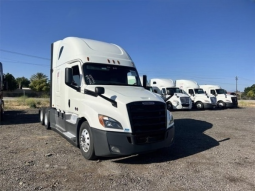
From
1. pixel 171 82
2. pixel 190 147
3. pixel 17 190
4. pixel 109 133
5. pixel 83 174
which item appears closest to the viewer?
pixel 17 190

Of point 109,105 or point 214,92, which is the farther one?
point 214,92

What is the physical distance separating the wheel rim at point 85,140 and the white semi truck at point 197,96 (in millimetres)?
19105

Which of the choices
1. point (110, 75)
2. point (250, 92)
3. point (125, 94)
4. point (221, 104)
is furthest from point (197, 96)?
point (250, 92)

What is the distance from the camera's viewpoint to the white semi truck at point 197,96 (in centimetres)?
2270

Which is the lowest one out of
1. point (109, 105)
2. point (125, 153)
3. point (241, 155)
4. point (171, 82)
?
point (241, 155)

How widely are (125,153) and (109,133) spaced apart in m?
0.60

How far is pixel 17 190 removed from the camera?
12.5 feet

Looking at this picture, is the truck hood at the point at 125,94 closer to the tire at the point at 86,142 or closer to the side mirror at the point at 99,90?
the side mirror at the point at 99,90

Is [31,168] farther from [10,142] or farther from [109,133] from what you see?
[10,142]

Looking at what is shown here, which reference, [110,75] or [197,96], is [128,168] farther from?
[197,96]

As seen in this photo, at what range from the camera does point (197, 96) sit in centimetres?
2339

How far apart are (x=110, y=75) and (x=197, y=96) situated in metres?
18.5

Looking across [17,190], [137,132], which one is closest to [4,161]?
[17,190]

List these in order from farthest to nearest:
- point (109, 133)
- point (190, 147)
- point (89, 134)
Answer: point (190, 147) < point (89, 134) < point (109, 133)
